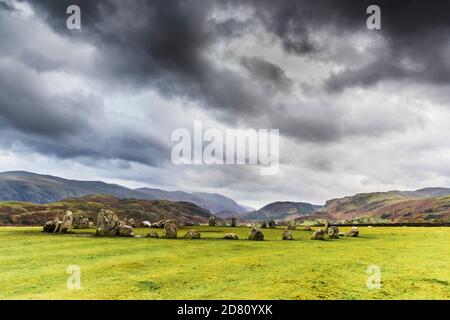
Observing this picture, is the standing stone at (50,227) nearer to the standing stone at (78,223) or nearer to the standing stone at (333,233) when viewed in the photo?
the standing stone at (78,223)

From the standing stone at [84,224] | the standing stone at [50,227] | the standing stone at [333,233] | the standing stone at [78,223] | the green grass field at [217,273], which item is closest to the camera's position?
the green grass field at [217,273]

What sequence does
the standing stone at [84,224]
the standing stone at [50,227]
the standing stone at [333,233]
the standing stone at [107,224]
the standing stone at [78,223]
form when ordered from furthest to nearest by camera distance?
the standing stone at [84,224], the standing stone at [78,223], the standing stone at [50,227], the standing stone at [333,233], the standing stone at [107,224]

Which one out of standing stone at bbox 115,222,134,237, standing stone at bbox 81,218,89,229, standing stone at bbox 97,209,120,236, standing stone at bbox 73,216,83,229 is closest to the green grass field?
standing stone at bbox 97,209,120,236

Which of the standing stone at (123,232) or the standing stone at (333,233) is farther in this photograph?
the standing stone at (333,233)

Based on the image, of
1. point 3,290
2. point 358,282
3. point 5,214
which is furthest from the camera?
point 5,214

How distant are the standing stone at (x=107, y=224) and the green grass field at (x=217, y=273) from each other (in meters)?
11.5

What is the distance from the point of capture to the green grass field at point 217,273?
691 inches

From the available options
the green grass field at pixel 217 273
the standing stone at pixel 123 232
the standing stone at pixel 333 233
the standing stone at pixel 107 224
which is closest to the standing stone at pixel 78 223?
the standing stone at pixel 107 224

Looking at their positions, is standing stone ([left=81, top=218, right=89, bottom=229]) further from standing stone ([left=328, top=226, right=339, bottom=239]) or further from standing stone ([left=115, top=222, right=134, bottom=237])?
standing stone ([left=328, top=226, right=339, bottom=239])

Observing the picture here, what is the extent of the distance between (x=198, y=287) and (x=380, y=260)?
16634mm

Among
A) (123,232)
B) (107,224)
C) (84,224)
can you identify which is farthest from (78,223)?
(123,232)
